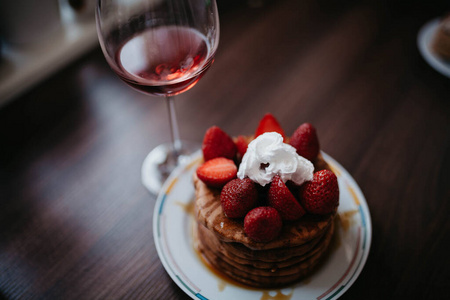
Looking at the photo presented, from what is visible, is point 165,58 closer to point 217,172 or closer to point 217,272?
point 217,172

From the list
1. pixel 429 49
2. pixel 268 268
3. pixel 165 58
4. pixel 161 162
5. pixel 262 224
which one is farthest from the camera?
pixel 429 49

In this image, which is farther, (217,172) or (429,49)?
(429,49)

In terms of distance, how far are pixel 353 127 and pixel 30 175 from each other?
3.40 ft

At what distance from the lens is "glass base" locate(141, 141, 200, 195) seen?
1203mm

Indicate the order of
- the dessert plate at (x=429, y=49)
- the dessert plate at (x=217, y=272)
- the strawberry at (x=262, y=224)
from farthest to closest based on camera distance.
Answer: the dessert plate at (x=429, y=49) < the dessert plate at (x=217, y=272) < the strawberry at (x=262, y=224)

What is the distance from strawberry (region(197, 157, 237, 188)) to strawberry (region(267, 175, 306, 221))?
113 millimetres

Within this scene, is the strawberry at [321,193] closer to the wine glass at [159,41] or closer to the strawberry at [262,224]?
the strawberry at [262,224]

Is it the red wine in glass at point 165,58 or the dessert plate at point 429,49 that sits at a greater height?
the red wine in glass at point 165,58

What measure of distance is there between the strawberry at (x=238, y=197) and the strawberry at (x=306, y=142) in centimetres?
17

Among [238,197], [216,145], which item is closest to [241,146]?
[216,145]

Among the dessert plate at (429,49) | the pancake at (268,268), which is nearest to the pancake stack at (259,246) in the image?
the pancake at (268,268)

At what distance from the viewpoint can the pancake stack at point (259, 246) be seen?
2.83 feet

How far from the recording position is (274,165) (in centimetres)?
88

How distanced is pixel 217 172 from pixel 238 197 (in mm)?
107
